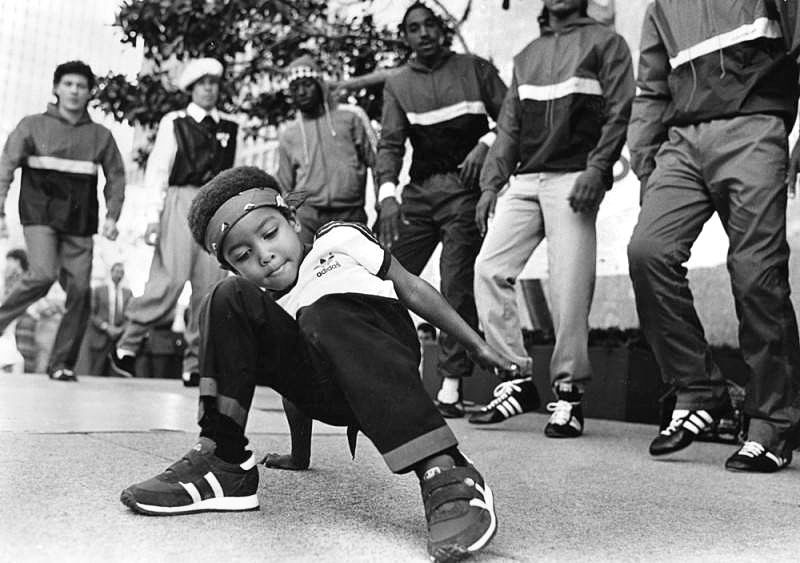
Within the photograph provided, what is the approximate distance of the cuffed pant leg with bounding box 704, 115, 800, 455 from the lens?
2.96 metres

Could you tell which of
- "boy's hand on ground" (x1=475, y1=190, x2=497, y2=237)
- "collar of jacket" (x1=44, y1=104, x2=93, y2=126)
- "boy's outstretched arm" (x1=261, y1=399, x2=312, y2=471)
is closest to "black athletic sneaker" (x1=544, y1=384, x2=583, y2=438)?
"boy's hand on ground" (x1=475, y1=190, x2=497, y2=237)

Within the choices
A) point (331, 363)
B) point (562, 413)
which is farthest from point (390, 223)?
point (331, 363)

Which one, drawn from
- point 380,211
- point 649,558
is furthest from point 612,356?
point 649,558

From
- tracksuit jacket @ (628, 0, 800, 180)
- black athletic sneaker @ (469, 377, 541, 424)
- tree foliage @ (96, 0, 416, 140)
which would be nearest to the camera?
tracksuit jacket @ (628, 0, 800, 180)

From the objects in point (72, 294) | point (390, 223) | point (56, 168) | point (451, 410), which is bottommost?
point (451, 410)

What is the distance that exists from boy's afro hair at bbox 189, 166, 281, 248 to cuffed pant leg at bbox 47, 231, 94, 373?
396cm

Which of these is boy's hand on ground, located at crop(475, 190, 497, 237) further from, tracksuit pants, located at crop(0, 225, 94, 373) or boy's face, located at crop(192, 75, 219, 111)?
tracksuit pants, located at crop(0, 225, 94, 373)

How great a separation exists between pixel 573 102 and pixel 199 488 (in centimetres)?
244

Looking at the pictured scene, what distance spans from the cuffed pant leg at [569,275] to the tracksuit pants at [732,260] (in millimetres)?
545

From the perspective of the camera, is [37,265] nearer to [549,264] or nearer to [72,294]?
[72,294]

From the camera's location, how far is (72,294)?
5.93m

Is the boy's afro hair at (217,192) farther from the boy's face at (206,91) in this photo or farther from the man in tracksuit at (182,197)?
the boy's face at (206,91)

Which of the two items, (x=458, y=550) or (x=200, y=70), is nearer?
(x=458, y=550)

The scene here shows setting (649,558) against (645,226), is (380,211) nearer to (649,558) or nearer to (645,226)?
(645,226)
